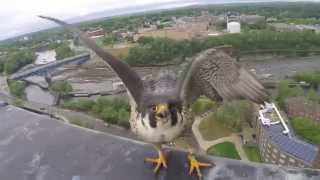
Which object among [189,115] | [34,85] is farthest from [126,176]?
[34,85]

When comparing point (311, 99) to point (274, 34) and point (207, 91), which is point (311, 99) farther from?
point (274, 34)

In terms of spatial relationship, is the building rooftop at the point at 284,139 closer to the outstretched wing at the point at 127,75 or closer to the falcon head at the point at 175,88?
the falcon head at the point at 175,88

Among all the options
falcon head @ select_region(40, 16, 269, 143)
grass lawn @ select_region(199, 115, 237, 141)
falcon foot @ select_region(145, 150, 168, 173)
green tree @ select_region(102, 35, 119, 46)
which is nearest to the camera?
falcon head @ select_region(40, 16, 269, 143)

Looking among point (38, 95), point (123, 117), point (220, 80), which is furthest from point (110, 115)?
point (220, 80)

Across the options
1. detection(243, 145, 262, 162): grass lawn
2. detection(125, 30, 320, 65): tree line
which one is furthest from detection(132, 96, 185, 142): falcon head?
detection(125, 30, 320, 65): tree line

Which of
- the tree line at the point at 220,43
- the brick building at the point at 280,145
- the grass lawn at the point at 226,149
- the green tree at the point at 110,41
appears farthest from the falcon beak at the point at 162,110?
the green tree at the point at 110,41

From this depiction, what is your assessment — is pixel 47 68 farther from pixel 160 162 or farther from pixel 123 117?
pixel 160 162

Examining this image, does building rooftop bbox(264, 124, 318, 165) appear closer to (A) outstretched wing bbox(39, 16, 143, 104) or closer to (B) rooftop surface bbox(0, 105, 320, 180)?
(B) rooftop surface bbox(0, 105, 320, 180)
